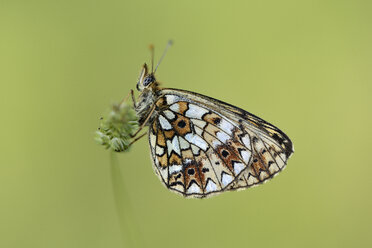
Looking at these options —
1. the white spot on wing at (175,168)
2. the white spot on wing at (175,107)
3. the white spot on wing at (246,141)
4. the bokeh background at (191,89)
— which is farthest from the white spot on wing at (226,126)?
the bokeh background at (191,89)

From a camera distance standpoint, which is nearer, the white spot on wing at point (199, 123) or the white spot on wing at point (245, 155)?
the white spot on wing at point (245, 155)

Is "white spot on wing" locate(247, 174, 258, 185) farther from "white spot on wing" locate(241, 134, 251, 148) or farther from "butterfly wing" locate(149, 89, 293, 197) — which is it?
"white spot on wing" locate(241, 134, 251, 148)

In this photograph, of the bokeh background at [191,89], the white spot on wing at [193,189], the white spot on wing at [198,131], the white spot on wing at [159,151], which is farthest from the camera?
the bokeh background at [191,89]

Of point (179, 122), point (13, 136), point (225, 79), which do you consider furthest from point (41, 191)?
point (225, 79)

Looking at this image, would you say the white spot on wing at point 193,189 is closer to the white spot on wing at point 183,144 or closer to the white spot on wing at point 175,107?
the white spot on wing at point 183,144

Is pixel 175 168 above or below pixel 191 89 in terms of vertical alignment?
below

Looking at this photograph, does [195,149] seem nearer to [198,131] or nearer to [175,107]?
[198,131]

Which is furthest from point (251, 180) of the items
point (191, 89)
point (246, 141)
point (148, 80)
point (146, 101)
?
point (191, 89)
